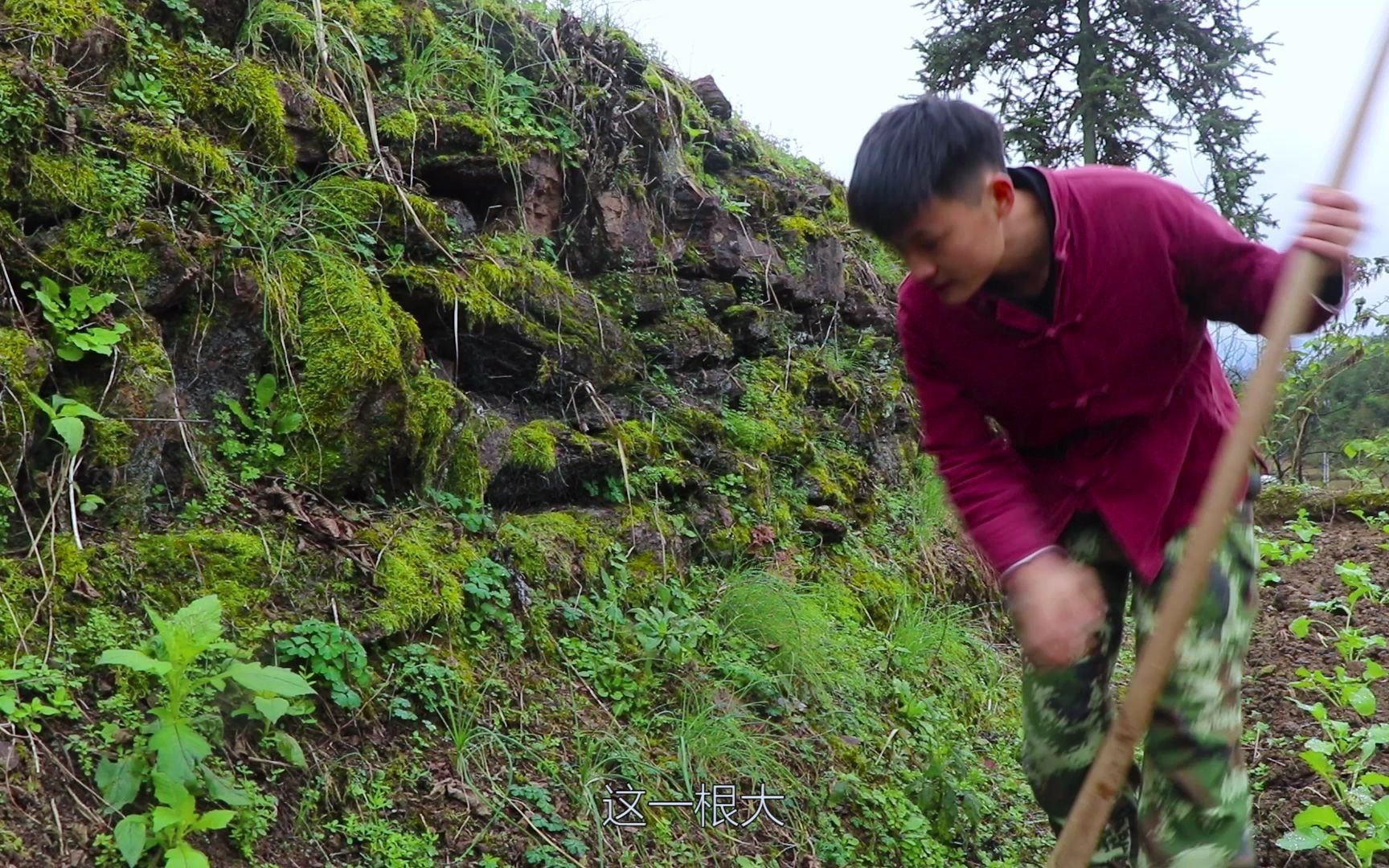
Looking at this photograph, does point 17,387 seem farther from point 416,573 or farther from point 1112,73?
point 1112,73

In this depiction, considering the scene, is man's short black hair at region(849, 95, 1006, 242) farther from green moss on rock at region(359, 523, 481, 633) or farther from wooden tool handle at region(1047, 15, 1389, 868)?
green moss on rock at region(359, 523, 481, 633)

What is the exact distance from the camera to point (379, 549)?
301 centimetres

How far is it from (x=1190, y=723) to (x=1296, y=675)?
3.30 metres

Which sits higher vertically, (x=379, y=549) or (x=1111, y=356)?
(x=1111, y=356)

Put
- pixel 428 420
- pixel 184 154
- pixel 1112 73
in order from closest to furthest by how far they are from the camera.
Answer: pixel 184 154 → pixel 428 420 → pixel 1112 73

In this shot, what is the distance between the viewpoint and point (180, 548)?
8.67ft

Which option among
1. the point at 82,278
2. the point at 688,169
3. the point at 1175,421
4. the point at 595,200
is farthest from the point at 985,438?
the point at 688,169

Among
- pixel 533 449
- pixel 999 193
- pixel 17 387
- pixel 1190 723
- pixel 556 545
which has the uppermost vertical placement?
pixel 999 193

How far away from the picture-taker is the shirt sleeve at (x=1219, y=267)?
1.75 m

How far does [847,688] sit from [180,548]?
99.4 inches

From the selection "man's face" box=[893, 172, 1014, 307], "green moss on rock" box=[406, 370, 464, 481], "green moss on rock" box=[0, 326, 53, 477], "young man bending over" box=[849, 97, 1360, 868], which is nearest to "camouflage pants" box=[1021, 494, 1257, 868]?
"young man bending over" box=[849, 97, 1360, 868]

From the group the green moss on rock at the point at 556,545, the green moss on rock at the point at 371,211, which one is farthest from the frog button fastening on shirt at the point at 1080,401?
the green moss on rock at the point at 371,211

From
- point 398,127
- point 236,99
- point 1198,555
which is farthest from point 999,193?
point 398,127

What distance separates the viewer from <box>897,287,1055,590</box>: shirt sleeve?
1958 millimetres
